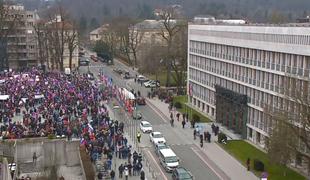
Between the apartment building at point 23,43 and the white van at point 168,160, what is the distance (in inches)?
2714

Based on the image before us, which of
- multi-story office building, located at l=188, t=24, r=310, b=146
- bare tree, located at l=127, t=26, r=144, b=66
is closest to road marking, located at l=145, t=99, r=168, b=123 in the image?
multi-story office building, located at l=188, t=24, r=310, b=146

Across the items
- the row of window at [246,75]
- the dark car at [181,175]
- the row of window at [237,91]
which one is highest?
the row of window at [246,75]

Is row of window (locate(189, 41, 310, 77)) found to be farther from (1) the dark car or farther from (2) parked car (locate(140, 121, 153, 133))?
(1) the dark car

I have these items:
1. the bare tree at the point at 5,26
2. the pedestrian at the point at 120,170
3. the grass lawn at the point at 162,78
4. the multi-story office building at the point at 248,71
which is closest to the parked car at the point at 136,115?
the multi-story office building at the point at 248,71

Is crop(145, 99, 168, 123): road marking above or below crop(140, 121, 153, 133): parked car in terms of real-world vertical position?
below

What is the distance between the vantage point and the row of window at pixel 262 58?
34250mm

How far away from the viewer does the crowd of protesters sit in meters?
38.2

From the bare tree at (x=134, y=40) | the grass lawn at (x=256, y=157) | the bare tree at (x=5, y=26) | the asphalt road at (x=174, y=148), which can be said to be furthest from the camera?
the bare tree at (x=134, y=40)

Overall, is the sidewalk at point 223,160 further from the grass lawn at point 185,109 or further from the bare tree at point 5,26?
the bare tree at point 5,26

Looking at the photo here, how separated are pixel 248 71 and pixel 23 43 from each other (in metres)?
70.6

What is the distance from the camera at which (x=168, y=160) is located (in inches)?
1353

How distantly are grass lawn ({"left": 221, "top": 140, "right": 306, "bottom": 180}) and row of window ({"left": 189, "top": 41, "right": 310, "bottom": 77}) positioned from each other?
686 centimetres

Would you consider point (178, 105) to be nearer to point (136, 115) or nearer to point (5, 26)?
point (136, 115)

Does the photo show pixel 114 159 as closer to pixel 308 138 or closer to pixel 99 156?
pixel 99 156
